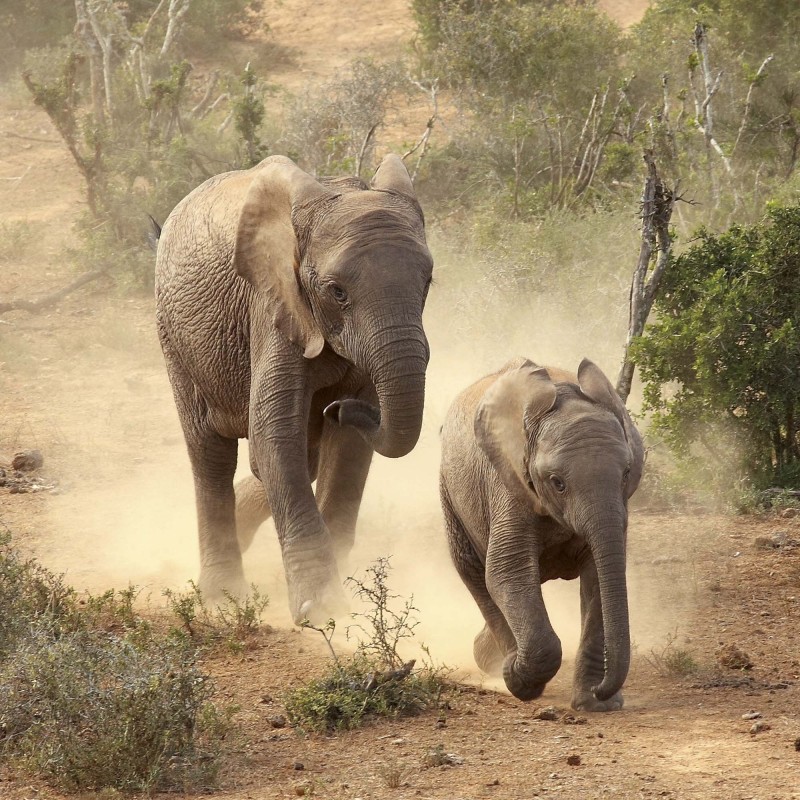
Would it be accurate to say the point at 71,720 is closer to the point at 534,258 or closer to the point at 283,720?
the point at 283,720

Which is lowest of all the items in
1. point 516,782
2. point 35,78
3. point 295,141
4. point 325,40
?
point 516,782

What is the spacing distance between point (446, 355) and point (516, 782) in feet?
27.6

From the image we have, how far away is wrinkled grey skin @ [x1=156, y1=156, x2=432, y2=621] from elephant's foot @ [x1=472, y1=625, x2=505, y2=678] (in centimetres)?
74

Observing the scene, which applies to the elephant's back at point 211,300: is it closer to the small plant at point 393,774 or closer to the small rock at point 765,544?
the small plant at point 393,774

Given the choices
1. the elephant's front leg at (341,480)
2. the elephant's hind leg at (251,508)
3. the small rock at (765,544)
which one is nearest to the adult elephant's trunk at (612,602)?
the elephant's front leg at (341,480)

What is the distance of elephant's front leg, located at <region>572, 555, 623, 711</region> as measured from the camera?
5676mm

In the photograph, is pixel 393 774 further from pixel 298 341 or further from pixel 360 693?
pixel 298 341

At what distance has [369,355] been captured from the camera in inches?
241

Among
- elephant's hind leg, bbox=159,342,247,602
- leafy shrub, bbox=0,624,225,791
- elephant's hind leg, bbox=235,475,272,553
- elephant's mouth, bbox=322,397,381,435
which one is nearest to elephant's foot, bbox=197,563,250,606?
elephant's hind leg, bbox=159,342,247,602

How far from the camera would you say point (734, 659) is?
6242 mm

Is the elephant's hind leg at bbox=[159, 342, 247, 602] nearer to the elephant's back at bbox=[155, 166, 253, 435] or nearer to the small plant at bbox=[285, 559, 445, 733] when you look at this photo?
the elephant's back at bbox=[155, 166, 253, 435]

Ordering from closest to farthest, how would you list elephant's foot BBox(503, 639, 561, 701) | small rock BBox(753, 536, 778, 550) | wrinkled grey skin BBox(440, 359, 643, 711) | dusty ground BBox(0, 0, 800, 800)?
dusty ground BBox(0, 0, 800, 800) < wrinkled grey skin BBox(440, 359, 643, 711) < elephant's foot BBox(503, 639, 561, 701) < small rock BBox(753, 536, 778, 550)

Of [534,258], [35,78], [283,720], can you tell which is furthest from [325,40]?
[283,720]

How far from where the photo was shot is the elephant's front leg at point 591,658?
5676 millimetres
